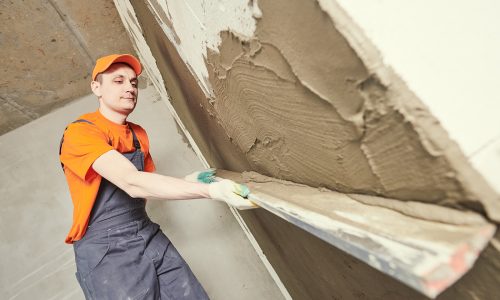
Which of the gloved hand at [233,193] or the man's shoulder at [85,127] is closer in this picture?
the gloved hand at [233,193]

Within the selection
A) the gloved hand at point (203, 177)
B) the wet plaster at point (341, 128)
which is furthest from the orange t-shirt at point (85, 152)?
the wet plaster at point (341, 128)

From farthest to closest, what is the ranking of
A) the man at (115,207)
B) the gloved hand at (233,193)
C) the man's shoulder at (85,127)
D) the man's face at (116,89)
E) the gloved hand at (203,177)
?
1. the man's face at (116,89)
2. the gloved hand at (203,177)
3. the man's shoulder at (85,127)
4. the man at (115,207)
5. the gloved hand at (233,193)

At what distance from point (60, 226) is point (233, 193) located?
2.34m

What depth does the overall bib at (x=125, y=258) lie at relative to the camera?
1.38 meters

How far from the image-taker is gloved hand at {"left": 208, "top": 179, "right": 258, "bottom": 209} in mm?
918

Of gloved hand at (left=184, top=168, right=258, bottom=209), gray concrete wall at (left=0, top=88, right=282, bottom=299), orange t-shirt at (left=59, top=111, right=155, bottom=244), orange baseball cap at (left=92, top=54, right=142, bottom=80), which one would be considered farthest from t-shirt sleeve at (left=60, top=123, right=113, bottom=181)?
gray concrete wall at (left=0, top=88, right=282, bottom=299)

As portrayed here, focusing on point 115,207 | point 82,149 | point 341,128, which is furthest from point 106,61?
point 341,128

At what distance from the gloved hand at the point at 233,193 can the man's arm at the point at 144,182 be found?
0.07 m

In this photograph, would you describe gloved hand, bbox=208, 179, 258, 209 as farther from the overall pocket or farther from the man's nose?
the man's nose

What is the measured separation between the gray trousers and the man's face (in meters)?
0.67

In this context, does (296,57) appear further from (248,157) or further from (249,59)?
(248,157)

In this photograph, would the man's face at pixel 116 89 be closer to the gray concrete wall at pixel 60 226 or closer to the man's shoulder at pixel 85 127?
the man's shoulder at pixel 85 127

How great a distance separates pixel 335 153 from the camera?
55 centimetres

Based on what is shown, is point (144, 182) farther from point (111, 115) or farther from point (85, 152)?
point (111, 115)
